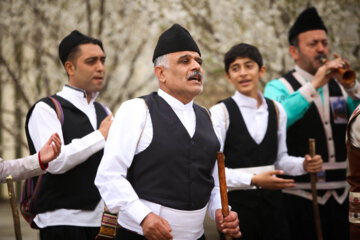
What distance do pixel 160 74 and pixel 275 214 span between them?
1729 mm

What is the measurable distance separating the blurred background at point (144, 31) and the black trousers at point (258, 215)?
3.76 m

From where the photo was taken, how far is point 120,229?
3.46 meters

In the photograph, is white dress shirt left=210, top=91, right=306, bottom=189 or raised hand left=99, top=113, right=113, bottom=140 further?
white dress shirt left=210, top=91, right=306, bottom=189

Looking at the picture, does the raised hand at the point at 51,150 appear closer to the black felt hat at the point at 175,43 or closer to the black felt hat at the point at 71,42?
the black felt hat at the point at 175,43

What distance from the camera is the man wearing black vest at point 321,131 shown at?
4.96m

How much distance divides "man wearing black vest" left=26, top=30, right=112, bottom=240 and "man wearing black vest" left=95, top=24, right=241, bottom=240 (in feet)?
2.95

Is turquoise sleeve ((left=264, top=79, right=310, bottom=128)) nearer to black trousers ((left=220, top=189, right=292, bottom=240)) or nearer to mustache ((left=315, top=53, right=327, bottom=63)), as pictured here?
mustache ((left=315, top=53, right=327, bottom=63))

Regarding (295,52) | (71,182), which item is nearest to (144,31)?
(295,52)

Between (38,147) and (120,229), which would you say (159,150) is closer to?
(120,229)

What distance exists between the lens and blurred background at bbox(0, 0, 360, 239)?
7.89 m

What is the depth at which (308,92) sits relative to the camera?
4.91 metres

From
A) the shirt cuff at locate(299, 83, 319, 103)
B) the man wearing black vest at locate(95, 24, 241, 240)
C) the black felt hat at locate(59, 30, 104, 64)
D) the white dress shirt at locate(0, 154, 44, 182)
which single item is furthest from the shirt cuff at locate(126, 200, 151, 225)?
the shirt cuff at locate(299, 83, 319, 103)

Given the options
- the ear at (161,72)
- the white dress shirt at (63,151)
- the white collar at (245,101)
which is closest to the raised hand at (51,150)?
the white dress shirt at (63,151)

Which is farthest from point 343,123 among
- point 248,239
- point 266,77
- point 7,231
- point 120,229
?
point 7,231
